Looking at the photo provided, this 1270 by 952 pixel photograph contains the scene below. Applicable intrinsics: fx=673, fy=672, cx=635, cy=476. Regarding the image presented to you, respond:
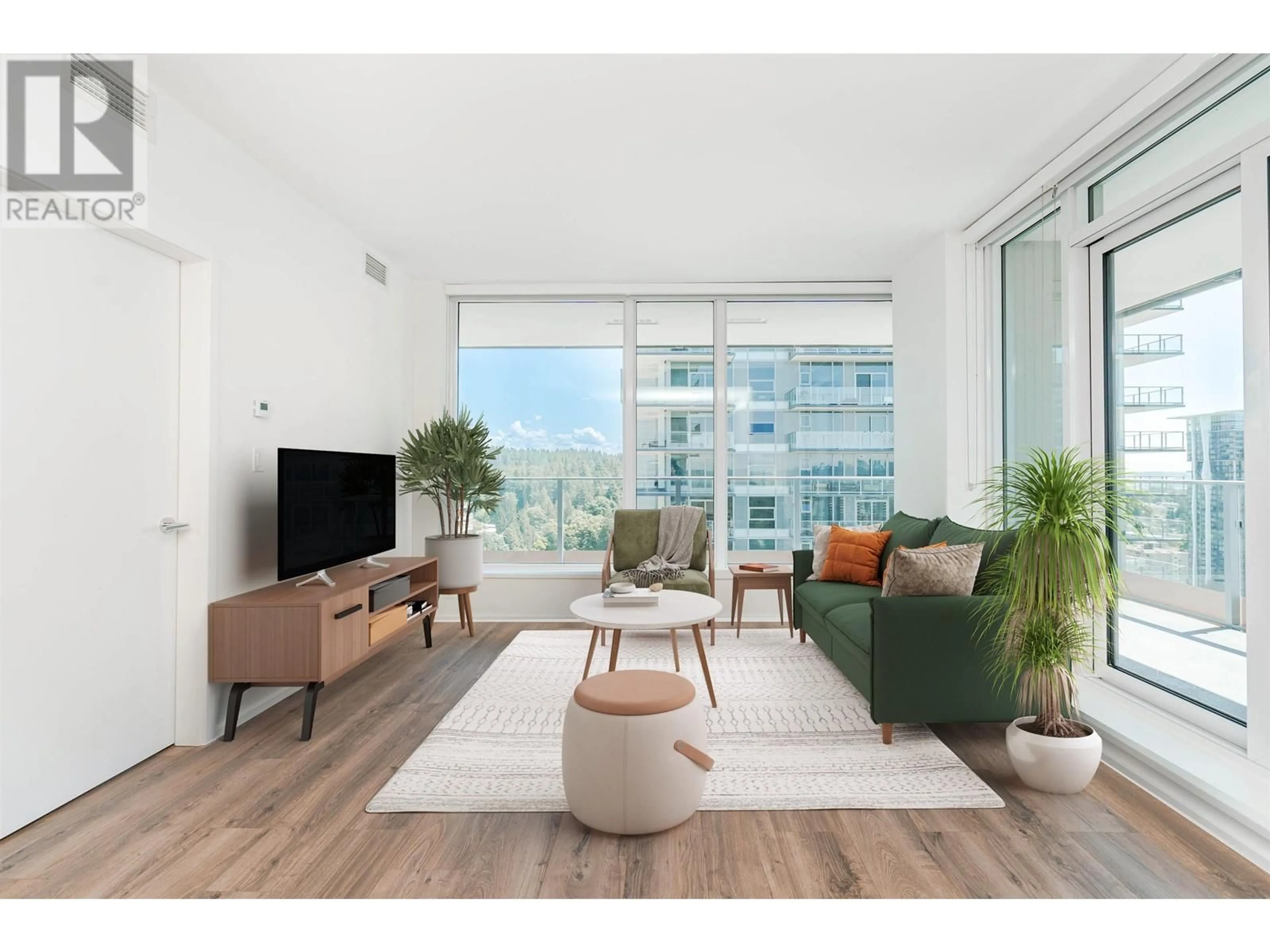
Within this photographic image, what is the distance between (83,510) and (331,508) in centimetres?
124

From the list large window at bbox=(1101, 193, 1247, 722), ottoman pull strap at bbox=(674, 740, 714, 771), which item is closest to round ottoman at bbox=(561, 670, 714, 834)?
ottoman pull strap at bbox=(674, 740, 714, 771)

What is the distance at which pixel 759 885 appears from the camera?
74.7 inches

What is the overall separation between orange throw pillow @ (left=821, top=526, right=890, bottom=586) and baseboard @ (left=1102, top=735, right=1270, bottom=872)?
1601 mm

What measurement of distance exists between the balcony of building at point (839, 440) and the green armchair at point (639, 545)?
1173 millimetres


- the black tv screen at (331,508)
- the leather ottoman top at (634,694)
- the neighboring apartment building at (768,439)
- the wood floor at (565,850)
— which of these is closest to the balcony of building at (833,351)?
the neighboring apartment building at (768,439)

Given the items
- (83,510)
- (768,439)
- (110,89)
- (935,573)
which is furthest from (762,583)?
(110,89)

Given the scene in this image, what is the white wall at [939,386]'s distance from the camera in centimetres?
444

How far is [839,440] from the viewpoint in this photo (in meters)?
5.82

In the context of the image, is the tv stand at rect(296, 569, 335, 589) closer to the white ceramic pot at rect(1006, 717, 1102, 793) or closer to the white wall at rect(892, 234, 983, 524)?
Answer: the white ceramic pot at rect(1006, 717, 1102, 793)

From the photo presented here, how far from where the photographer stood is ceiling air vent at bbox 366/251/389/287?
4.76 m

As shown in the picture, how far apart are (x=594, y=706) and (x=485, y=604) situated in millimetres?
3633

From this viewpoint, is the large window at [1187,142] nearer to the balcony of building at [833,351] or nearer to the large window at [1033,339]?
the large window at [1033,339]

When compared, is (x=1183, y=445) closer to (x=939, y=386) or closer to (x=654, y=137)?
(x=939, y=386)

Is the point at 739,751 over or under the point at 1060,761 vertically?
Answer: under
